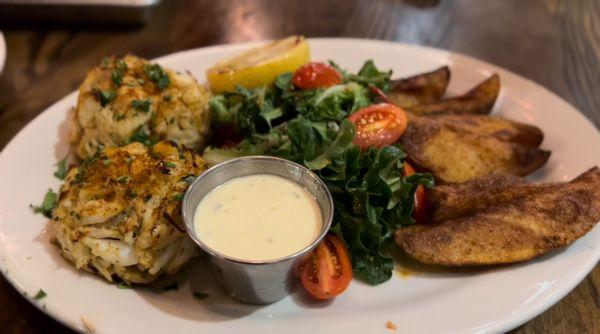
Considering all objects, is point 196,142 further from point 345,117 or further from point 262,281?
point 262,281

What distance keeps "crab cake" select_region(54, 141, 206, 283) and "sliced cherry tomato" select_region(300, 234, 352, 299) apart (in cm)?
58

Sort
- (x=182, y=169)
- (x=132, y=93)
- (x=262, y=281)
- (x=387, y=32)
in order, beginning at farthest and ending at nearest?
(x=387, y=32), (x=132, y=93), (x=182, y=169), (x=262, y=281)

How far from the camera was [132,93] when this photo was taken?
304 cm

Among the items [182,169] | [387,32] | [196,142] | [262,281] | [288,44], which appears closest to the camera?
[262,281]

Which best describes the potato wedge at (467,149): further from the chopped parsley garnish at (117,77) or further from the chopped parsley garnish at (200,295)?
the chopped parsley garnish at (117,77)

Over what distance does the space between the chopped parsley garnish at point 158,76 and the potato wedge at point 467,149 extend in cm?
145

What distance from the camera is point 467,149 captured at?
3.12 meters

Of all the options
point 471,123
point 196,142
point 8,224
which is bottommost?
point 8,224

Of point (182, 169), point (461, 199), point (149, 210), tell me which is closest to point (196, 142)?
point (182, 169)

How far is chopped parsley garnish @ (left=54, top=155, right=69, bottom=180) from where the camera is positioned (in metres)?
3.09

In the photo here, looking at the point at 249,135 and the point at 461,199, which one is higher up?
the point at 461,199

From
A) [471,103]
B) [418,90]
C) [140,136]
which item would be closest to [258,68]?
[140,136]

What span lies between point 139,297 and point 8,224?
32.9 inches

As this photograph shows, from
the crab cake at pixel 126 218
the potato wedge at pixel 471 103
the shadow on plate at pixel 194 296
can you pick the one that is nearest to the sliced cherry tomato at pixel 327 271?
the shadow on plate at pixel 194 296
